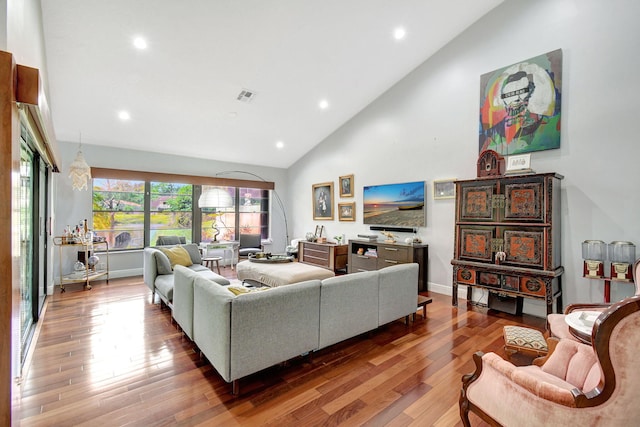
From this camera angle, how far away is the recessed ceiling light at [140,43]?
11.4ft

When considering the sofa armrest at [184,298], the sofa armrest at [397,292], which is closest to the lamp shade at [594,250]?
the sofa armrest at [397,292]

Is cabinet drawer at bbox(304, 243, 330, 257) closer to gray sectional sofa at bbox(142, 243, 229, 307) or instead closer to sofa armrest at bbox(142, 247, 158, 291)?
gray sectional sofa at bbox(142, 243, 229, 307)

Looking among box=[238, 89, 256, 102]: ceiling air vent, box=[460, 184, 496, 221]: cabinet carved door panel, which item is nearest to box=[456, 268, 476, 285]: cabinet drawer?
box=[460, 184, 496, 221]: cabinet carved door panel

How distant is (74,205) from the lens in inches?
216

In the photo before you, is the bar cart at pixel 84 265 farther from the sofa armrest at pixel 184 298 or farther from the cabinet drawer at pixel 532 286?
the cabinet drawer at pixel 532 286

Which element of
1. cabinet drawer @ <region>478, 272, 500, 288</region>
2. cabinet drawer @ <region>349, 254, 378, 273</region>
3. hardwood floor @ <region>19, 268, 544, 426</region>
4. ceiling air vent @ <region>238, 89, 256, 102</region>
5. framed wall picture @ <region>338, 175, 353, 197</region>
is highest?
ceiling air vent @ <region>238, 89, 256, 102</region>

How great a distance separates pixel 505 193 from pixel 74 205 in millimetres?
7222

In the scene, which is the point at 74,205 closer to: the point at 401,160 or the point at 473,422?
the point at 401,160

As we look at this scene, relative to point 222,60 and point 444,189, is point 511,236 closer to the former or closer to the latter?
point 444,189

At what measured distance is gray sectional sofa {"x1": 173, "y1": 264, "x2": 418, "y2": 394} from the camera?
211 centimetres

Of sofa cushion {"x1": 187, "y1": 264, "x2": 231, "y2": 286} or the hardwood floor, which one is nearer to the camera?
the hardwood floor

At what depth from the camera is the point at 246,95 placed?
490 centimetres

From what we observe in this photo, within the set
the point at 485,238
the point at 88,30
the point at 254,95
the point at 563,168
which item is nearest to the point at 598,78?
the point at 563,168

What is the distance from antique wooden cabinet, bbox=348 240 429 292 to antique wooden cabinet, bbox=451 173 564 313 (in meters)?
0.82
